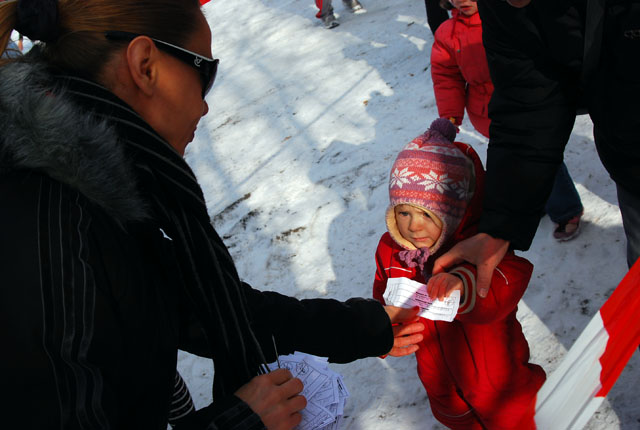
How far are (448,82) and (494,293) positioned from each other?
1767 millimetres

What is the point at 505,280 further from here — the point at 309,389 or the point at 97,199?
the point at 97,199

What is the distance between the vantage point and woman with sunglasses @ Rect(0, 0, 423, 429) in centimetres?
86

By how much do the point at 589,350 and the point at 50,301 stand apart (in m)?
1.23

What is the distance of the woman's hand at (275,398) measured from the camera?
3.94 ft

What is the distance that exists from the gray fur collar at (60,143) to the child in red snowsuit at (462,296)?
110 centimetres

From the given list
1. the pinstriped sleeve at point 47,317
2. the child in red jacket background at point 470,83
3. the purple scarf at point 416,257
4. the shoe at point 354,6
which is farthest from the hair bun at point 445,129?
the shoe at point 354,6

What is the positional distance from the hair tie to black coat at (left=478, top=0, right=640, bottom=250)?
119 centimetres

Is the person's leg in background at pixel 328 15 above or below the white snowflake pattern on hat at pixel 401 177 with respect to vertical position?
below

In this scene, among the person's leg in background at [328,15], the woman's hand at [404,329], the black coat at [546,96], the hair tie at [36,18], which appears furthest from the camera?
the person's leg in background at [328,15]

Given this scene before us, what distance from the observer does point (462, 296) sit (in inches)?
68.5

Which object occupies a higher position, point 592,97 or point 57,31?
point 57,31

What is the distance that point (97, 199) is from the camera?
1.03m

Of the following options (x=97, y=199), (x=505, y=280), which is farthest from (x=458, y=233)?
(x=97, y=199)

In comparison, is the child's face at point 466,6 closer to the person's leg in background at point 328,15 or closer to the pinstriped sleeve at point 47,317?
the pinstriped sleeve at point 47,317
